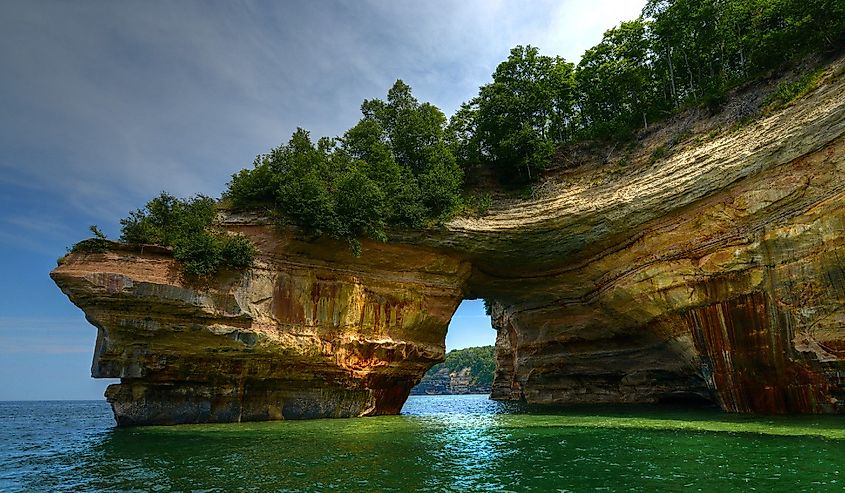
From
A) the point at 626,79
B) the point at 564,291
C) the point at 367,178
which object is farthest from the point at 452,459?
the point at 626,79

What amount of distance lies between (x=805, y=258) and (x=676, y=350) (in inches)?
307

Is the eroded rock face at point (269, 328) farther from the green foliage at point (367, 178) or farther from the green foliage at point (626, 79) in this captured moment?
the green foliage at point (626, 79)

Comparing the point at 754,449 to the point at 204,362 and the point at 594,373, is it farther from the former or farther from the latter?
the point at 594,373

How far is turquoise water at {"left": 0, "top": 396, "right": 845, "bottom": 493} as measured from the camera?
28.0ft

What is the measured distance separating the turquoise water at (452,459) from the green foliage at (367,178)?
29.3 feet

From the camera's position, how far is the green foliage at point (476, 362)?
127438 millimetres

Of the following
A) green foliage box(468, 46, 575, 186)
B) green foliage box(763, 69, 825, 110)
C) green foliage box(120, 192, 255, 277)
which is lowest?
green foliage box(120, 192, 255, 277)

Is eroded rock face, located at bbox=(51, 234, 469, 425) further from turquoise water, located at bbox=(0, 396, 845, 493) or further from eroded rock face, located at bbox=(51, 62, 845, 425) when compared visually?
turquoise water, located at bbox=(0, 396, 845, 493)

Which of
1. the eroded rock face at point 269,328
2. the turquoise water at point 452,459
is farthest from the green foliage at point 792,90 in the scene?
the eroded rock face at point 269,328

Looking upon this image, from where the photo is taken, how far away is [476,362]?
449 feet

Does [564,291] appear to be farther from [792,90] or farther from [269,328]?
[269,328]

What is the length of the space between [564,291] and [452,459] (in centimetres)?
1801

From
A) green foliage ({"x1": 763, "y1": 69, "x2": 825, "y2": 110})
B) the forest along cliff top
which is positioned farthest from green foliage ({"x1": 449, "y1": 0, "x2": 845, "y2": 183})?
the forest along cliff top

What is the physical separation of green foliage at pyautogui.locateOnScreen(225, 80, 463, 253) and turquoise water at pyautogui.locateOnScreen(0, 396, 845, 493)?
8944 millimetres
